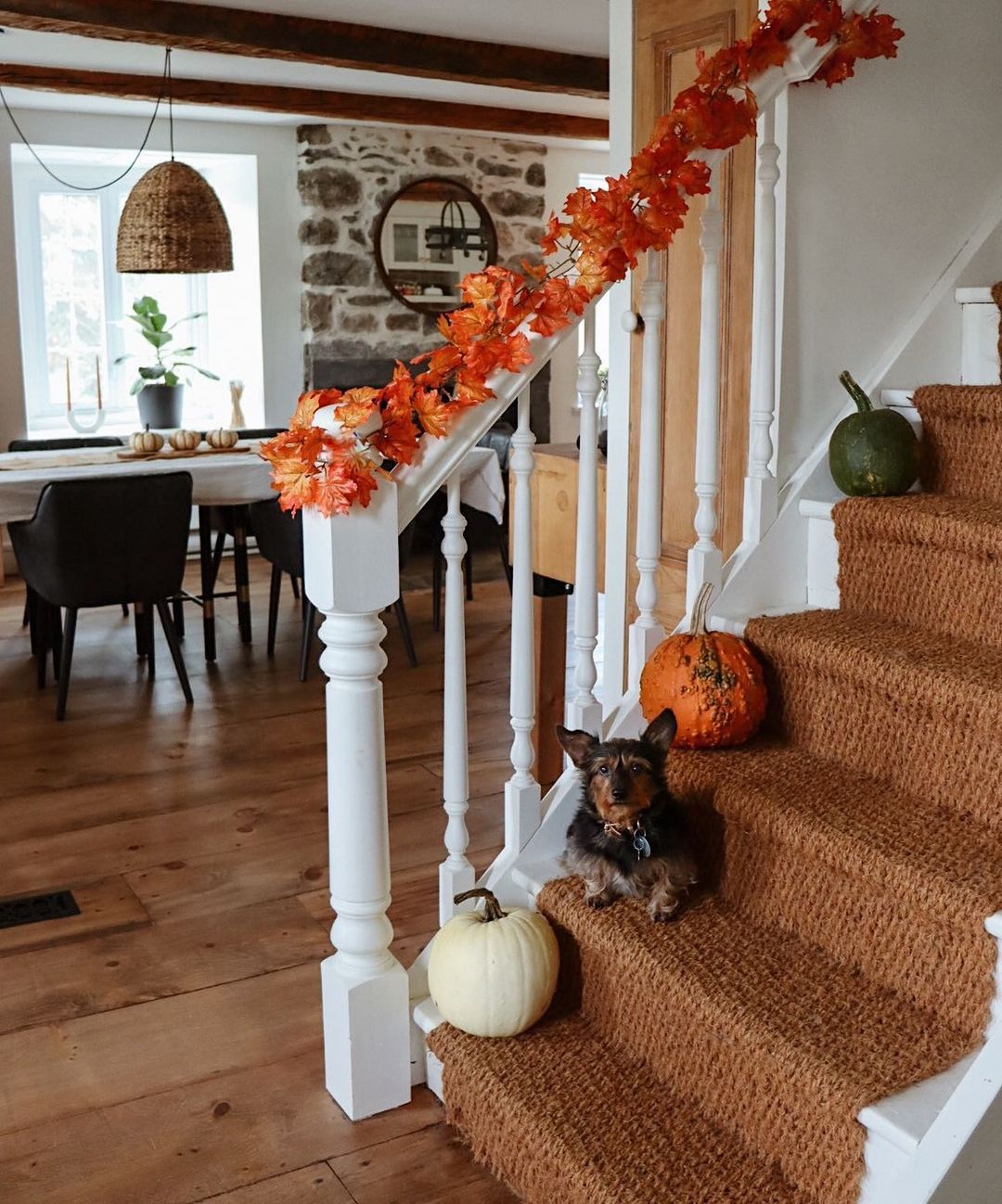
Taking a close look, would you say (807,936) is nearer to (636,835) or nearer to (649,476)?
(636,835)

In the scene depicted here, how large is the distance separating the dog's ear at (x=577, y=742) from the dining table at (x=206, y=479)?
2.84m

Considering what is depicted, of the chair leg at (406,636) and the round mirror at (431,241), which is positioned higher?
the round mirror at (431,241)

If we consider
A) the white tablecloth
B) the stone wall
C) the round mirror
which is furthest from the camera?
the round mirror

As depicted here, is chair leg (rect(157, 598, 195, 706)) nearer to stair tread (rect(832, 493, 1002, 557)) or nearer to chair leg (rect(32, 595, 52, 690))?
chair leg (rect(32, 595, 52, 690))

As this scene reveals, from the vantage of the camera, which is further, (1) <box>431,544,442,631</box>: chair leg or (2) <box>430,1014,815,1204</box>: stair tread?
(1) <box>431,544,442,631</box>: chair leg

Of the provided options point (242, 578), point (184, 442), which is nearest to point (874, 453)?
point (242, 578)

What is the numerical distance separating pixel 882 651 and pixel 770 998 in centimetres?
57

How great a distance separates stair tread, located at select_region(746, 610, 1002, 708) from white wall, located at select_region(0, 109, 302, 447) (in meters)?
5.74

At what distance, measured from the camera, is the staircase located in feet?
5.51

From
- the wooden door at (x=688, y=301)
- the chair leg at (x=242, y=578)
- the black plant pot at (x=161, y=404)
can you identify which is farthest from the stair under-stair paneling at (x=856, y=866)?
the black plant pot at (x=161, y=404)

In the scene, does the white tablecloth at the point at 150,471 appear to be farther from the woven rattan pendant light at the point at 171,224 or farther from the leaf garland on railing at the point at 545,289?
the leaf garland on railing at the point at 545,289

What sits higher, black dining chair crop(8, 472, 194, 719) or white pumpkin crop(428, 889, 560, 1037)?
black dining chair crop(8, 472, 194, 719)

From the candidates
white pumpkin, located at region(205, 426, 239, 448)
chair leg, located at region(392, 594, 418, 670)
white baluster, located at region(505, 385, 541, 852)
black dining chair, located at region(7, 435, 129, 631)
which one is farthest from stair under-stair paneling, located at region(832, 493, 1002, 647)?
black dining chair, located at region(7, 435, 129, 631)

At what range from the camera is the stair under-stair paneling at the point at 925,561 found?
2.11 m
